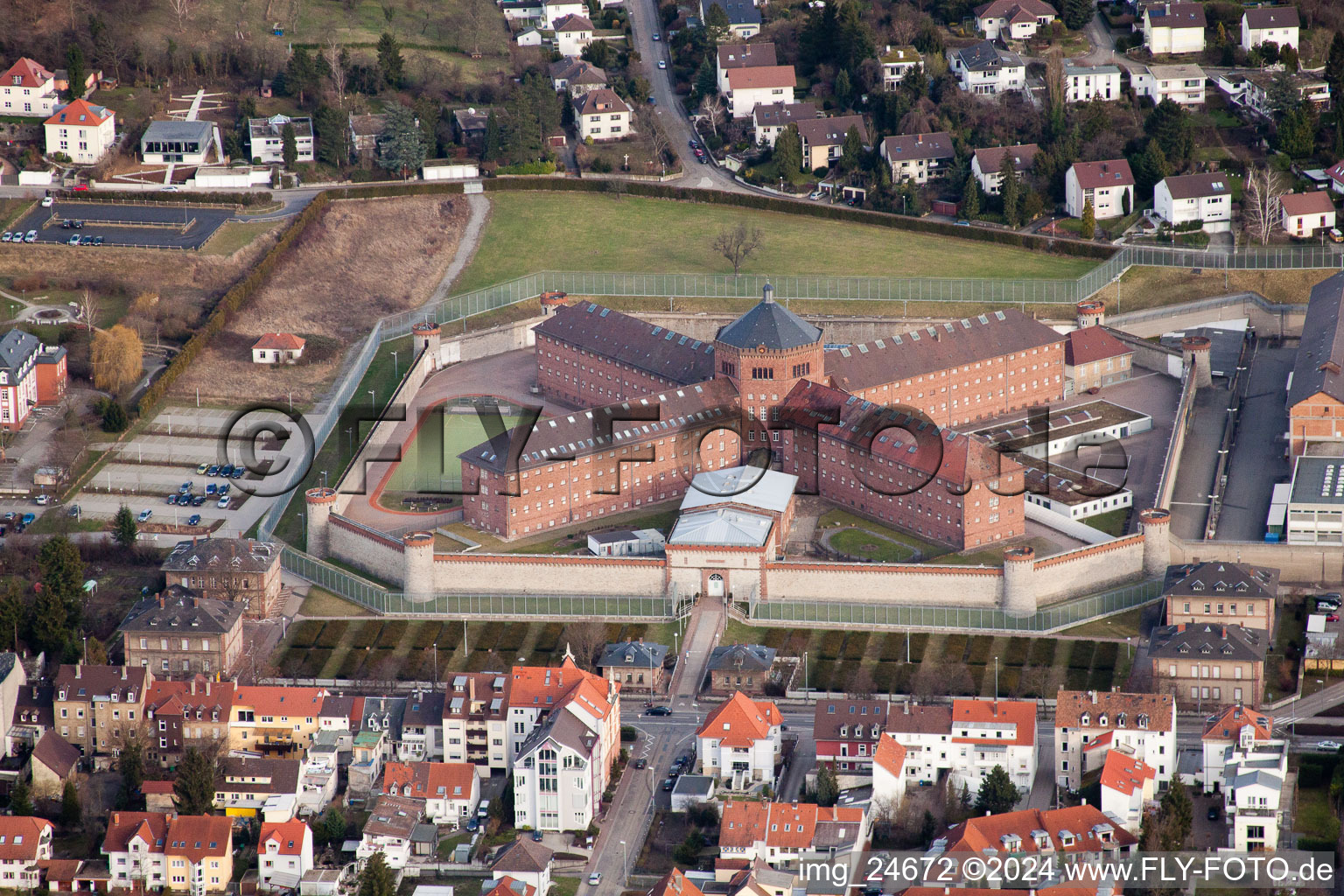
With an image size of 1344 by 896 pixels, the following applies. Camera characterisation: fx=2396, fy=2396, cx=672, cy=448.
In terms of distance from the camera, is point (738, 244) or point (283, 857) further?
point (738, 244)

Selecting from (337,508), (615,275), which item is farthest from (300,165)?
(337,508)

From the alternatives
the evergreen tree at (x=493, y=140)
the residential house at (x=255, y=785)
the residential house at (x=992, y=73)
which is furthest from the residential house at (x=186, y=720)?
the residential house at (x=992, y=73)

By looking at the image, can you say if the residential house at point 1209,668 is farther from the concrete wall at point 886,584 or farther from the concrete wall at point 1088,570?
the concrete wall at point 886,584

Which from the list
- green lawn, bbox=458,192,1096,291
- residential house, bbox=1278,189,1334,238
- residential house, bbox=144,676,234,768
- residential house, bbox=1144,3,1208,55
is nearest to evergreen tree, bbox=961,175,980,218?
green lawn, bbox=458,192,1096,291

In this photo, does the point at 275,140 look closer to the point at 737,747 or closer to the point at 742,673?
the point at 742,673

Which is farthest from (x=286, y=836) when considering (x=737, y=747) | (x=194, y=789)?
(x=737, y=747)

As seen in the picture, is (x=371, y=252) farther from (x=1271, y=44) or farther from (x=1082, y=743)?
(x=1082, y=743)
